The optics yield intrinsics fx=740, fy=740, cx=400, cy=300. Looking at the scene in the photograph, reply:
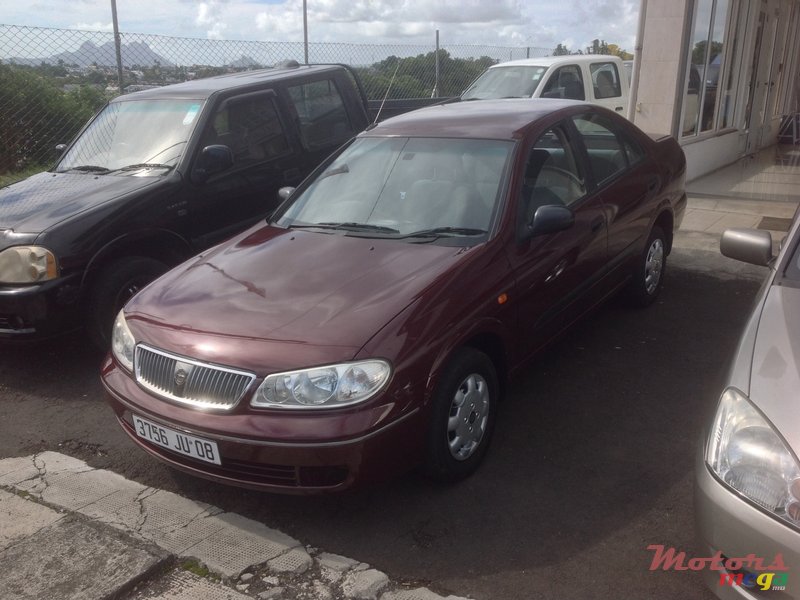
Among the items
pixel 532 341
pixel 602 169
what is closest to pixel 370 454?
pixel 532 341

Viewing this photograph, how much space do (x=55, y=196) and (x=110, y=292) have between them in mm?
877

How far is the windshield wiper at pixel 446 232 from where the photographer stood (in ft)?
12.4

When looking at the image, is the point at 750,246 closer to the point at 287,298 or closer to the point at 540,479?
the point at 540,479

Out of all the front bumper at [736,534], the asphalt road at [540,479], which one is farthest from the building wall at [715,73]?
the front bumper at [736,534]

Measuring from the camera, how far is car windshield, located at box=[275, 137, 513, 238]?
3914mm

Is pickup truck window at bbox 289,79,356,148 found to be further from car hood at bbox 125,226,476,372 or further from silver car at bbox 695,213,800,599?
silver car at bbox 695,213,800,599

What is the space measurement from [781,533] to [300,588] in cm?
170

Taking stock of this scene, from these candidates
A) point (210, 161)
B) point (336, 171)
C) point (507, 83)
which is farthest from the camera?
point (507, 83)

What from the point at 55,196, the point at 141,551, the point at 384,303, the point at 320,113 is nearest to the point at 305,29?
the point at 320,113

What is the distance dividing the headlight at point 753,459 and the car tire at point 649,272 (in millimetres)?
2935

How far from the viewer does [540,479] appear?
138 inches

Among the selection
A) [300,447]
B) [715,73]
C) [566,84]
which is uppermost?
[715,73]

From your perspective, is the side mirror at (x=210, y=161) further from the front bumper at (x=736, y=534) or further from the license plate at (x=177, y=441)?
the front bumper at (x=736, y=534)

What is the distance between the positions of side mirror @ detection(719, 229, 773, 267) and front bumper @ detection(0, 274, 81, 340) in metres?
3.87
